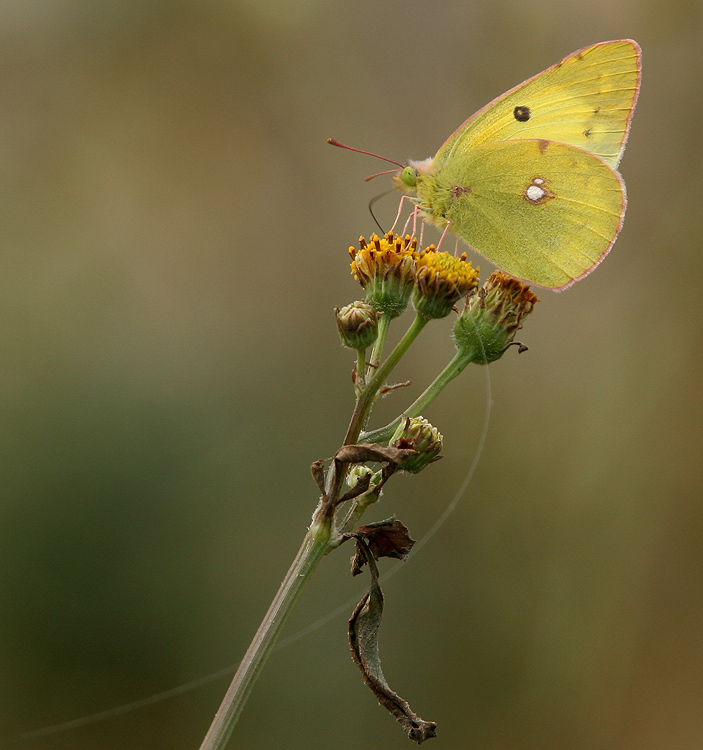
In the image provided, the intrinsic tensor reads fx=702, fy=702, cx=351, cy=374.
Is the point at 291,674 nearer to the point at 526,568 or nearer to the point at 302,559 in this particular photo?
the point at 526,568

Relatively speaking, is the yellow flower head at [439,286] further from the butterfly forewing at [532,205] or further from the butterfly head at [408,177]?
the butterfly head at [408,177]

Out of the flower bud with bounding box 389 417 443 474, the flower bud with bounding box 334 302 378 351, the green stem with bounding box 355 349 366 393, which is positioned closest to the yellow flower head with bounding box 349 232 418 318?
the flower bud with bounding box 334 302 378 351

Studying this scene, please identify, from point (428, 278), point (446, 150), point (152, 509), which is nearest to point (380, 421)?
point (152, 509)

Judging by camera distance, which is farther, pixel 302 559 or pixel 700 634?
pixel 700 634

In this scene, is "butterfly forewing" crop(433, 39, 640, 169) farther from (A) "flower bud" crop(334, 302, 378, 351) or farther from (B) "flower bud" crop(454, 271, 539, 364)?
(A) "flower bud" crop(334, 302, 378, 351)

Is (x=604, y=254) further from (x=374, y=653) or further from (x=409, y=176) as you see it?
(x=374, y=653)

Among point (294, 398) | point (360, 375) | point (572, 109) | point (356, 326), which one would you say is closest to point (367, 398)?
point (360, 375)
